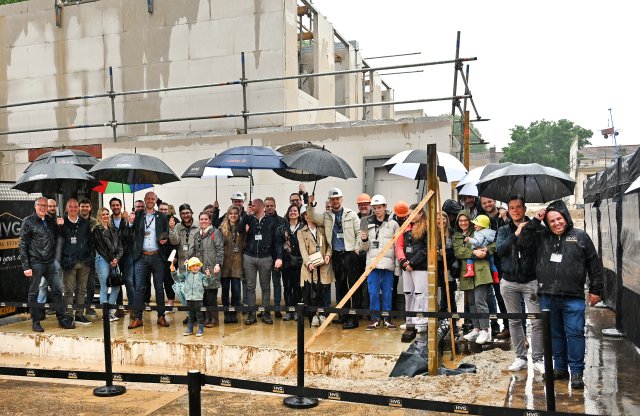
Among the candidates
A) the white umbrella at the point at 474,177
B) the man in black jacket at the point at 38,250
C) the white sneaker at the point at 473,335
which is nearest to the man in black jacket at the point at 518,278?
the white sneaker at the point at 473,335

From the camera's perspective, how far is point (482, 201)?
7.72 meters

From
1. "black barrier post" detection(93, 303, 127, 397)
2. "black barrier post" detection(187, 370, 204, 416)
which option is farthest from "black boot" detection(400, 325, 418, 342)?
"black barrier post" detection(187, 370, 204, 416)

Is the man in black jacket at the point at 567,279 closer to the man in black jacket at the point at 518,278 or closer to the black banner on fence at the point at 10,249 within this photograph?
the man in black jacket at the point at 518,278

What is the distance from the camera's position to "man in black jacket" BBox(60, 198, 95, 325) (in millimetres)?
8750

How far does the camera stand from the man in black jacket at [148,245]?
28.5ft

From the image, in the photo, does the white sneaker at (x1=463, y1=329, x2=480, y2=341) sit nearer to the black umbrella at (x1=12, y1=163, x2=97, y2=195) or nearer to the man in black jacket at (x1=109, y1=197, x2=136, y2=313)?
the man in black jacket at (x1=109, y1=197, x2=136, y2=313)

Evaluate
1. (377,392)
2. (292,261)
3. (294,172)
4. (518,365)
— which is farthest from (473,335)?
(294,172)

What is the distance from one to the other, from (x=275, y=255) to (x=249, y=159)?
1518 mm

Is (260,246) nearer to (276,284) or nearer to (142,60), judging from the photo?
(276,284)

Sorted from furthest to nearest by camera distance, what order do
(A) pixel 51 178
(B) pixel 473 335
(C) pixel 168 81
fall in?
1. (C) pixel 168 81
2. (A) pixel 51 178
3. (B) pixel 473 335

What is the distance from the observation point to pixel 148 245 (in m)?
8.72

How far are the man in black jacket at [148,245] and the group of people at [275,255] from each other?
0.05 feet

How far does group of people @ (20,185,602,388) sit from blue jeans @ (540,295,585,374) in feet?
2.08

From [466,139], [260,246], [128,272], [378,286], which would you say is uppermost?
[466,139]
